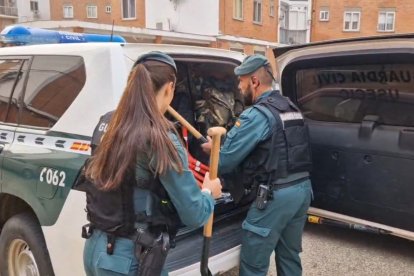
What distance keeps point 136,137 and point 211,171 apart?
635 mm

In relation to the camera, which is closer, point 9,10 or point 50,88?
point 50,88

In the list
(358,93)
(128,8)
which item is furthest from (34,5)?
(358,93)

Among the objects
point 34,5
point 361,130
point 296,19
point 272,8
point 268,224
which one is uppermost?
point 34,5

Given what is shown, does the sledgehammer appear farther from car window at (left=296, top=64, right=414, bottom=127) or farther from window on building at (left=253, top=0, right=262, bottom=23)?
window on building at (left=253, top=0, right=262, bottom=23)

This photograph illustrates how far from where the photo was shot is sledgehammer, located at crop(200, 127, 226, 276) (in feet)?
7.36

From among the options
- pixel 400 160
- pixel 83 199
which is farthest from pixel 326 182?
pixel 83 199

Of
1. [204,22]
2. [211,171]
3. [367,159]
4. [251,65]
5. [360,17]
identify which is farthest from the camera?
[360,17]

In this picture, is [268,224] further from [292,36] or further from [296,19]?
[296,19]

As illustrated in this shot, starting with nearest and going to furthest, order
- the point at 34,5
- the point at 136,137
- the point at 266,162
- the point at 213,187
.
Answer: the point at 136,137 < the point at 213,187 < the point at 266,162 < the point at 34,5

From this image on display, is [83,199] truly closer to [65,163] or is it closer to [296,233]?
[65,163]

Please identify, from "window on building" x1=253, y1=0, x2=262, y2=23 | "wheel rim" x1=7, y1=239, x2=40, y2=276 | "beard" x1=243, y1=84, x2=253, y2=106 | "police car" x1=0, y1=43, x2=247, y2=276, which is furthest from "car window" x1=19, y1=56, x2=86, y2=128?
"window on building" x1=253, y1=0, x2=262, y2=23

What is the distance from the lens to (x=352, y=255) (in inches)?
147

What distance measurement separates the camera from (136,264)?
1.83 metres

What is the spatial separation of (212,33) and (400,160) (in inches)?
813
